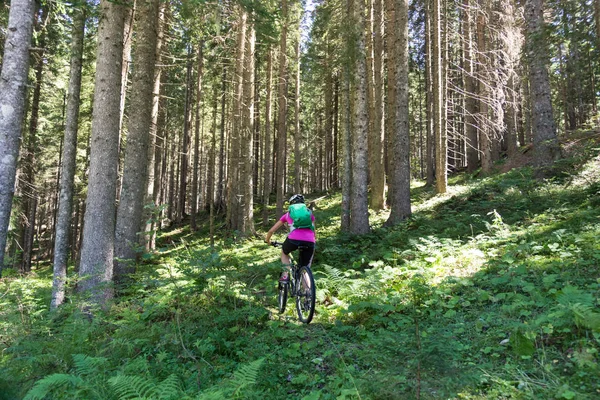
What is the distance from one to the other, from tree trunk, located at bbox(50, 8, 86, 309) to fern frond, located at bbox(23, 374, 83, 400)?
→ 226 inches

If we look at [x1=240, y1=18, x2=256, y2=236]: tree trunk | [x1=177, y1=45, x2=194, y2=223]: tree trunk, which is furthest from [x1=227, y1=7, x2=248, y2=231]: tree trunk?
[x1=177, y1=45, x2=194, y2=223]: tree trunk

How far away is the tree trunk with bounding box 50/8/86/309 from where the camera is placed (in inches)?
333

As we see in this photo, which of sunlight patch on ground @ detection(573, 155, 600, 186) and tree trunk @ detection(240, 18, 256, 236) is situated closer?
sunlight patch on ground @ detection(573, 155, 600, 186)

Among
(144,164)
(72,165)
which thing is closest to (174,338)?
(144,164)

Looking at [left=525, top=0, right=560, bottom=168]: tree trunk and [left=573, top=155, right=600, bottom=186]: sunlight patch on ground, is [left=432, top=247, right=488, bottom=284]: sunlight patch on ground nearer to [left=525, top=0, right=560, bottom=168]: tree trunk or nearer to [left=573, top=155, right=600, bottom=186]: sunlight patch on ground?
[left=573, top=155, right=600, bottom=186]: sunlight patch on ground

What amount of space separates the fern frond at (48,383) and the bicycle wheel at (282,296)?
3234mm

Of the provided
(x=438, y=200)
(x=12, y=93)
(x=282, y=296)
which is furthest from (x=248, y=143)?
(x=282, y=296)

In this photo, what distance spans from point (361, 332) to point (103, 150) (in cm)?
602

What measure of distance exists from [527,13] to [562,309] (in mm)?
10858

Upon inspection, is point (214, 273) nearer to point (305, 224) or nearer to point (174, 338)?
point (174, 338)

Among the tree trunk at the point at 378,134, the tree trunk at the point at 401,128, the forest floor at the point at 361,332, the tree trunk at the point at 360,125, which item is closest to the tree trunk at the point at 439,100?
the tree trunk at the point at 378,134

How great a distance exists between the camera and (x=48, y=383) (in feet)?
10.4

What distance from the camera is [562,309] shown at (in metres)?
3.75

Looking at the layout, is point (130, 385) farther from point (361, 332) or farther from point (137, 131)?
point (137, 131)
